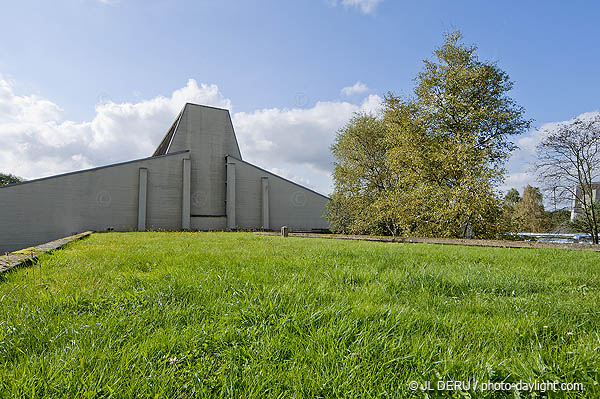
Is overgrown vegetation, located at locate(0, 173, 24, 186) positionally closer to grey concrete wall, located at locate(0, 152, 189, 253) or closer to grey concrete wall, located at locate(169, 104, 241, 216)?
grey concrete wall, located at locate(0, 152, 189, 253)

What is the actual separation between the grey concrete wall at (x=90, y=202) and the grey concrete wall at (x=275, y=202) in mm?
4742

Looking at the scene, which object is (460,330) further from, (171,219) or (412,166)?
(171,219)

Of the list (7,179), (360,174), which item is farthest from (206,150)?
(7,179)

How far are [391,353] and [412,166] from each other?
1195cm

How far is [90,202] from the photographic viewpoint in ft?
64.4

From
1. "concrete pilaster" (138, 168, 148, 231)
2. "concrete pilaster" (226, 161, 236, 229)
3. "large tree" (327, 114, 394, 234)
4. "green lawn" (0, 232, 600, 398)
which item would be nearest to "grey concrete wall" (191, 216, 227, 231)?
"concrete pilaster" (226, 161, 236, 229)

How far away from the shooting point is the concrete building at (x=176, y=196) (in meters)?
18.2

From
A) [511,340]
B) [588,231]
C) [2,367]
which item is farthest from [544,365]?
[588,231]

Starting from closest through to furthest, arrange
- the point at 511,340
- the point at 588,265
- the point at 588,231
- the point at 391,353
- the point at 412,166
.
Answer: the point at 391,353
the point at 511,340
the point at 588,265
the point at 412,166
the point at 588,231

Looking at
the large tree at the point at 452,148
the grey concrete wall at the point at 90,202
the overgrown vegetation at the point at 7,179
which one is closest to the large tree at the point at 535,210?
the large tree at the point at 452,148

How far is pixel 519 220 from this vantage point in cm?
1091

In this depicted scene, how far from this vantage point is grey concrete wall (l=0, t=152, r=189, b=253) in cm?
1767

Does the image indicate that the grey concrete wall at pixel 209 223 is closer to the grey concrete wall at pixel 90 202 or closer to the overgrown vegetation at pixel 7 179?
the grey concrete wall at pixel 90 202

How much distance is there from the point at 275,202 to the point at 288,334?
23998 mm
